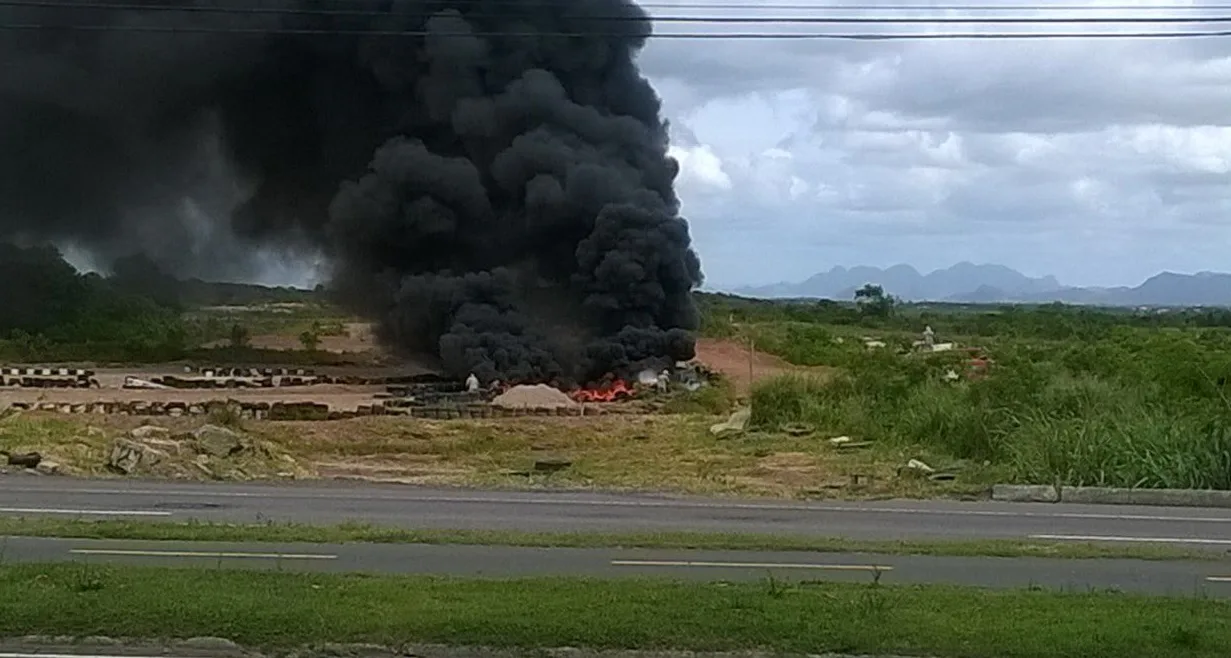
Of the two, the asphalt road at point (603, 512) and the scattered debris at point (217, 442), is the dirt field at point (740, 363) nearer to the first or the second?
the scattered debris at point (217, 442)

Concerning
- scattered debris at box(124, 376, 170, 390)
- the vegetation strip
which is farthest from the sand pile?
the vegetation strip

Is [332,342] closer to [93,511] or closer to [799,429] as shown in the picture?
[799,429]

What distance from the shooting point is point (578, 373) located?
4219 centimetres

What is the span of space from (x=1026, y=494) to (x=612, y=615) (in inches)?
455

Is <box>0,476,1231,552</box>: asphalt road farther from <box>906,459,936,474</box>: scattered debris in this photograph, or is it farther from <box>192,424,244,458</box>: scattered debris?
<box>192,424,244,458</box>: scattered debris

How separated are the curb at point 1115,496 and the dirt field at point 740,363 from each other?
2010cm

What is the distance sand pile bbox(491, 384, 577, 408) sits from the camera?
3434cm

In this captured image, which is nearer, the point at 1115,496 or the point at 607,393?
the point at 1115,496

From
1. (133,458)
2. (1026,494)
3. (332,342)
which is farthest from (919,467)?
(332,342)

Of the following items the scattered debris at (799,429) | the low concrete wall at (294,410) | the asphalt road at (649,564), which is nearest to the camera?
the asphalt road at (649,564)

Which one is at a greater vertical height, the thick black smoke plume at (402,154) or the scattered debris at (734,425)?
the thick black smoke plume at (402,154)

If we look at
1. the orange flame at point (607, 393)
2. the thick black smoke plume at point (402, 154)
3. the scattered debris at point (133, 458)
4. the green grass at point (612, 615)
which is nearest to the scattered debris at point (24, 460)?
the scattered debris at point (133, 458)

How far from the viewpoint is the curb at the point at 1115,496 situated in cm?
1811

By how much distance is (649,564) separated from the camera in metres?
11.5
